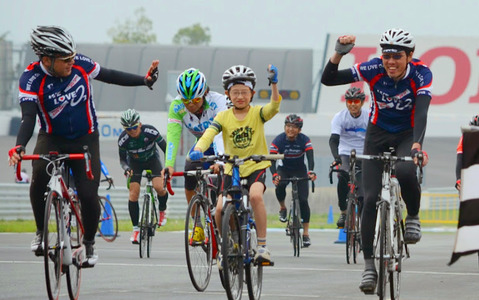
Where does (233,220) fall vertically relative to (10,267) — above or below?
above

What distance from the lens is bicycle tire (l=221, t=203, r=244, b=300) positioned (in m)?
9.13

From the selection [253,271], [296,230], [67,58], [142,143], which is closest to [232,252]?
[253,271]

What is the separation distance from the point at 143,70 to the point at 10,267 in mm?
47178

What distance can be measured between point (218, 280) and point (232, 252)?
2.69 meters

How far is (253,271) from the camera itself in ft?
31.8

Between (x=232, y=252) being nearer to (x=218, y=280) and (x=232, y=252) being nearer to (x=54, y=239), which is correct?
(x=54, y=239)

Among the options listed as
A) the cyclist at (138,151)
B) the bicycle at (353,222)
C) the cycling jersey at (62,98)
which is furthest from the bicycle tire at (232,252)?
the cyclist at (138,151)

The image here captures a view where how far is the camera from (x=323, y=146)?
5844cm

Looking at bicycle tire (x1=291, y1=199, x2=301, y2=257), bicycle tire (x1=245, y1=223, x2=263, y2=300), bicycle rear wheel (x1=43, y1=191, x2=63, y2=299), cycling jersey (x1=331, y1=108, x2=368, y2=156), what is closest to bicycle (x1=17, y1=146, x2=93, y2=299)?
bicycle rear wheel (x1=43, y1=191, x2=63, y2=299)

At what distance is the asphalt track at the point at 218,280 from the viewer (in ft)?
34.1

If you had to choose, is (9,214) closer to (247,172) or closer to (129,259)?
(129,259)

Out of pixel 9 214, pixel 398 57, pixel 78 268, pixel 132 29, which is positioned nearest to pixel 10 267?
pixel 78 268

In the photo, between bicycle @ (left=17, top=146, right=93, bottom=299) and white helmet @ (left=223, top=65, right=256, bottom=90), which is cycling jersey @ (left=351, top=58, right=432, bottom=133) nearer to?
white helmet @ (left=223, top=65, right=256, bottom=90)

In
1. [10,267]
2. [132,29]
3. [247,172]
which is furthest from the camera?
[132,29]
